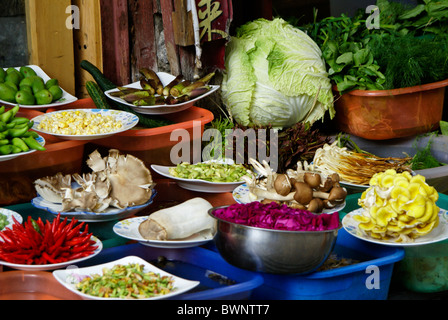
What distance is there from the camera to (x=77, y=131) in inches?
116

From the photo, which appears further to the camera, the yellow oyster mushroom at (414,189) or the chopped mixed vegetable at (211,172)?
the chopped mixed vegetable at (211,172)

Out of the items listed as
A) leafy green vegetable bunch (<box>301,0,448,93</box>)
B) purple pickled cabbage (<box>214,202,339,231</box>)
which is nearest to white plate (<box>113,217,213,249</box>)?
purple pickled cabbage (<box>214,202,339,231</box>)

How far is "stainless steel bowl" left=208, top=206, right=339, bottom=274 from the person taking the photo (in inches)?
77.8

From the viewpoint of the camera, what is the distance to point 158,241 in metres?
2.23

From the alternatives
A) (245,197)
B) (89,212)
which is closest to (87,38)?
(89,212)

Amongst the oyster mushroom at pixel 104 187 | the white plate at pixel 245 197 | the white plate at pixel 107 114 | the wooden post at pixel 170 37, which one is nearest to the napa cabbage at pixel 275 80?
the wooden post at pixel 170 37

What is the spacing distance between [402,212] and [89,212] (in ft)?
4.44

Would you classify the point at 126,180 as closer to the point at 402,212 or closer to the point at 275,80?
the point at 402,212

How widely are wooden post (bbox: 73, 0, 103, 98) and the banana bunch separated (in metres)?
2.24

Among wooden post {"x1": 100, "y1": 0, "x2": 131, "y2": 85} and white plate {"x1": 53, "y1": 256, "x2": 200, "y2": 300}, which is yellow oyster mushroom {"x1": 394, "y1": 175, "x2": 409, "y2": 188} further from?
wooden post {"x1": 100, "y1": 0, "x2": 131, "y2": 85}

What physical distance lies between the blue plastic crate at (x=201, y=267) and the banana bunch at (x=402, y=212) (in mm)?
572

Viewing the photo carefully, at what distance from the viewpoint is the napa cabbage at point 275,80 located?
12.8 feet

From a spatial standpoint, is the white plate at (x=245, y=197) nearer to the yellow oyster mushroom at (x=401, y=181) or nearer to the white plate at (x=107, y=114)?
the yellow oyster mushroom at (x=401, y=181)

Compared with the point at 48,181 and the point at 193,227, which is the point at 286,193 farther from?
the point at 48,181
